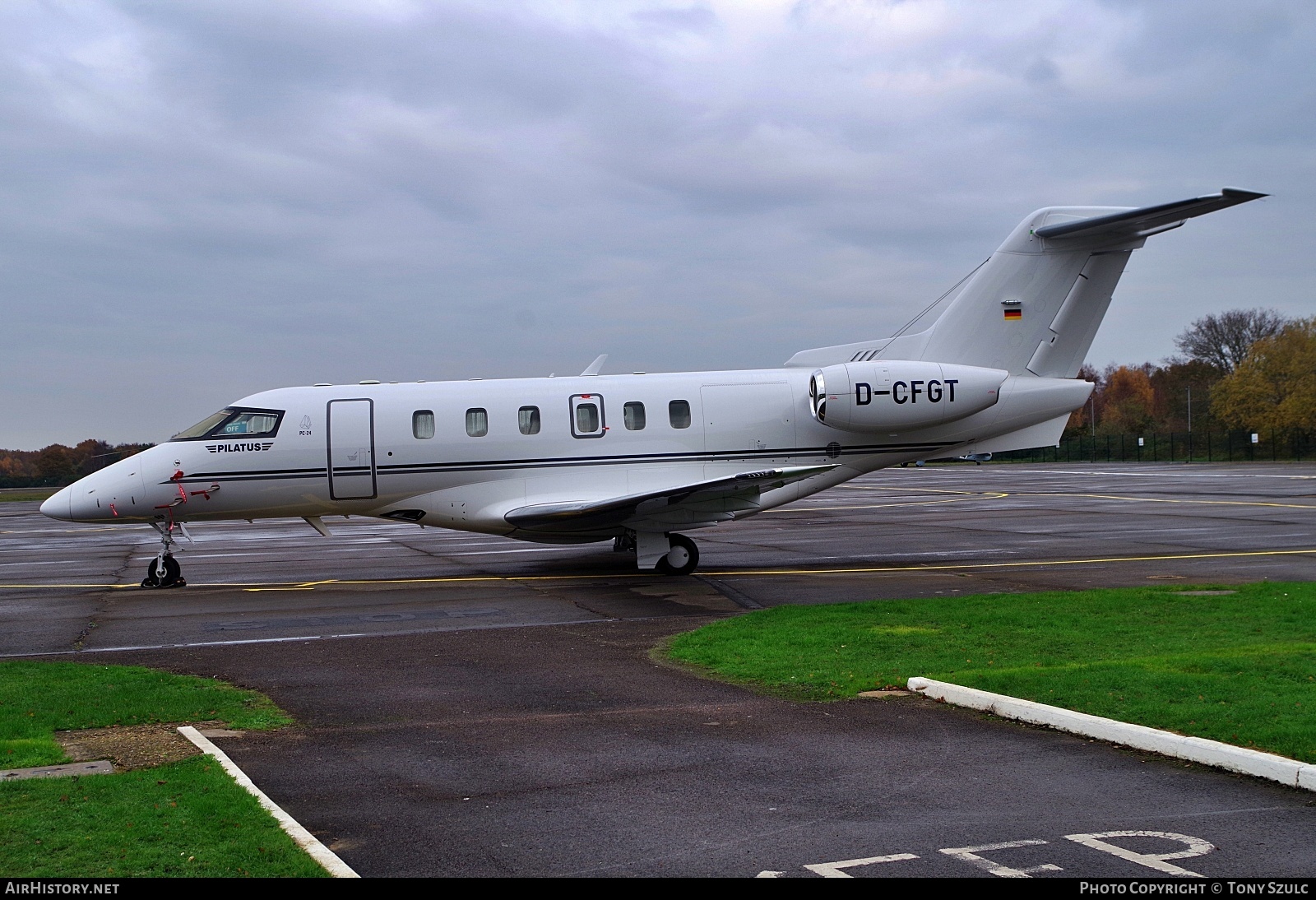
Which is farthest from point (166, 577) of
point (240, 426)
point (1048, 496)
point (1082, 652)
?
point (1048, 496)

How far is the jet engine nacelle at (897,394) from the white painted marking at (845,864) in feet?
43.3

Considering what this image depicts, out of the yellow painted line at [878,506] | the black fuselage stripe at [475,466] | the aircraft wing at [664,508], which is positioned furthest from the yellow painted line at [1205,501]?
the black fuselage stripe at [475,466]

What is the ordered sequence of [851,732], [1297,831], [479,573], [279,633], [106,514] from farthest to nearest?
[479,573]
[106,514]
[279,633]
[851,732]
[1297,831]

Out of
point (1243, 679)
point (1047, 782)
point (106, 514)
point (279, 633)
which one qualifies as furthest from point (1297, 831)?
point (106, 514)

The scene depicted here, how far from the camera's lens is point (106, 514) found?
18.0m

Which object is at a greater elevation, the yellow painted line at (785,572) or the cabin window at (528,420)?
the cabin window at (528,420)

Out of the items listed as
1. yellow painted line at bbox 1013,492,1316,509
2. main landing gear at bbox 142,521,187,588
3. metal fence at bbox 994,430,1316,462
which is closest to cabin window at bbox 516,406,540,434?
main landing gear at bbox 142,521,187,588

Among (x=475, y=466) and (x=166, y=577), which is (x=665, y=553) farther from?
(x=166, y=577)

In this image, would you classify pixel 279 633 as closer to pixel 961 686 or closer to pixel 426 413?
pixel 426 413

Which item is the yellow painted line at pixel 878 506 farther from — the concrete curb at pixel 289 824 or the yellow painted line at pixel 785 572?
the concrete curb at pixel 289 824

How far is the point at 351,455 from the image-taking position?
1816cm

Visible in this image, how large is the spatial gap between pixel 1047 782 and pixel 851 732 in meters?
1.65

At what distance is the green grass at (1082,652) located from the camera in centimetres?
751

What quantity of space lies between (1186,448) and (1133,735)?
81.1 metres
